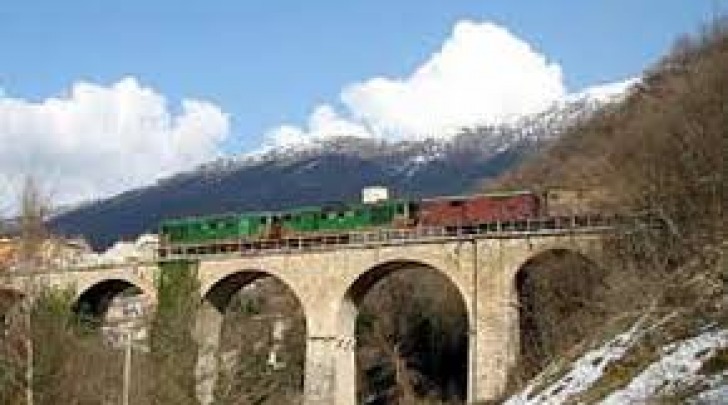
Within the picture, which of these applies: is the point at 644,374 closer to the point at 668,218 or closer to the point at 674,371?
the point at 674,371

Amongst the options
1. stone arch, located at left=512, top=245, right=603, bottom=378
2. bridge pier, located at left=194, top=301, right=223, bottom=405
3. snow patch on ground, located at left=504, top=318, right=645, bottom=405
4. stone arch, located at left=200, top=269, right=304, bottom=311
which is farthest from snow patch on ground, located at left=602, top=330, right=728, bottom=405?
stone arch, located at left=200, top=269, right=304, bottom=311

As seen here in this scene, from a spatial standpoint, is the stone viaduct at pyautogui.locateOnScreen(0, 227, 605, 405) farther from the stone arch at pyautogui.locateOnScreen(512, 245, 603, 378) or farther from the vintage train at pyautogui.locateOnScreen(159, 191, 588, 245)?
the vintage train at pyautogui.locateOnScreen(159, 191, 588, 245)

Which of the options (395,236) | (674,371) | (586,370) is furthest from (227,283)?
(674,371)

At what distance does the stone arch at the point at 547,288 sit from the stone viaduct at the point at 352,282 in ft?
0.73

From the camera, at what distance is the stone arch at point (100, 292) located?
2019 inches

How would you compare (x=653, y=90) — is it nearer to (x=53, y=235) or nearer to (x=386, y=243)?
(x=386, y=243)

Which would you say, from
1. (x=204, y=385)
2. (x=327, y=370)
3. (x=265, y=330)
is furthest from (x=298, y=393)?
(x=204, y=385)

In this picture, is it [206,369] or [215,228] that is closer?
[206,369]

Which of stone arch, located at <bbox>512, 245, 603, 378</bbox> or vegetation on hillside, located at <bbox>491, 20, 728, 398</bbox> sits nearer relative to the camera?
vegetation on hillside, located at <bbox>491, 20, 728, 398</bbox>

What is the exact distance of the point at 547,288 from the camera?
4009 cm

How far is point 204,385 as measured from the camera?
31.1 m

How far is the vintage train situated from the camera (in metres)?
44.0

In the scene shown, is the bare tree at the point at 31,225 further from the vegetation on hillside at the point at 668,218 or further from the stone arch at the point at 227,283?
the stone arch at the point at 227,283

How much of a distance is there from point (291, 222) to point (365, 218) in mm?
3662
